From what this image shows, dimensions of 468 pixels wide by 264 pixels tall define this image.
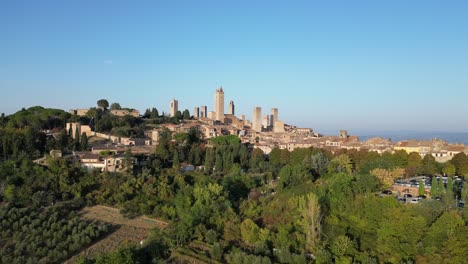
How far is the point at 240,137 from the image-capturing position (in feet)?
130

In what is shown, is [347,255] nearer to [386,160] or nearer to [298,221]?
[298,221]

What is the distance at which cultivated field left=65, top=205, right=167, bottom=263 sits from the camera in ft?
50.1

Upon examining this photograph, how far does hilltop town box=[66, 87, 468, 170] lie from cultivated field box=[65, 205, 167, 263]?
4825 mm

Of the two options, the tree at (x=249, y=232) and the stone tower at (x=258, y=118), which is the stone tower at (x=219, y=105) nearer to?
the stone tower at (x=258, y=118)

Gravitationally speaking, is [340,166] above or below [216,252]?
above

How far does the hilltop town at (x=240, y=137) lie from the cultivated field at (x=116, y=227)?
4825mm

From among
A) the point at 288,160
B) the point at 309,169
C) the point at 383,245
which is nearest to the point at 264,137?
the point at 288,160

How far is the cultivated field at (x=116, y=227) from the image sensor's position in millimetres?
15258

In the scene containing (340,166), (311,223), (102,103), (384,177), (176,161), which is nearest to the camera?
(311,223)

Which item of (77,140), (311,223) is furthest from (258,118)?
(311,223)

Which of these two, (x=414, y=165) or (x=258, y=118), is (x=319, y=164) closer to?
(x=414, y=165)

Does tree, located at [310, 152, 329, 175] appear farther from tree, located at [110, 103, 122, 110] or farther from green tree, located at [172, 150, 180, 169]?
tree, located at [110, 103, 122, 110]

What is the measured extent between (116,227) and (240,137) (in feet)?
76.5

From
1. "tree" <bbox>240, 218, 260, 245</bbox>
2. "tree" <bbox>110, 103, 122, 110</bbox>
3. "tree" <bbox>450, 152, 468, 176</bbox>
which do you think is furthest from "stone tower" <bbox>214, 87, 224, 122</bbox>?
"tree" <bbox>240, 218, 260, 245</bbox>
